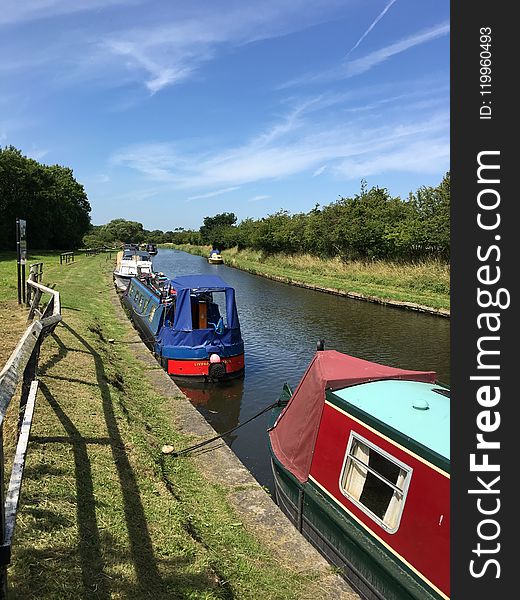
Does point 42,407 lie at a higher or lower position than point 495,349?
lower

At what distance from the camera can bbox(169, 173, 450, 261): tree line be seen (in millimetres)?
25656

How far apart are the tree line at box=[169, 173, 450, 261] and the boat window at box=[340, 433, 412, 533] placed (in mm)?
21523

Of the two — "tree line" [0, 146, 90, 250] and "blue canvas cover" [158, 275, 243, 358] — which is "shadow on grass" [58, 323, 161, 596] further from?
"tree line" [0, 146, 90, 250]

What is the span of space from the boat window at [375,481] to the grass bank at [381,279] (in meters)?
16.7

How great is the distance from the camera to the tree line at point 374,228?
25656mm

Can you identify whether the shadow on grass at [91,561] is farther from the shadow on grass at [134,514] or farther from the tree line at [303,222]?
the tree line at [303,222]

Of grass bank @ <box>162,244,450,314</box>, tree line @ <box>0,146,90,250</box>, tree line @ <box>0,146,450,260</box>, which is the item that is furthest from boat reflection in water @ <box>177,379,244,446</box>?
tree line @ <box>0,146,90,250</box>

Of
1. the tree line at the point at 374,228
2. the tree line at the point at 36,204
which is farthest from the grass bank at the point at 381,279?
the tree line at the point at 36,204

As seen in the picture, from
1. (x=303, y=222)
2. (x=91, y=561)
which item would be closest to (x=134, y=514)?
(x=91, y=561)

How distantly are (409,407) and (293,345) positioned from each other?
1131 centimetres

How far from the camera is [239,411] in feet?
33.9

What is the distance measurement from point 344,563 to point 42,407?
3.81 meters

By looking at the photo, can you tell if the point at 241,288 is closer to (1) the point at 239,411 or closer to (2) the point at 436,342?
(2) the point at 436,342

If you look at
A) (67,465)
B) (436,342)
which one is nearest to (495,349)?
(67,465)
